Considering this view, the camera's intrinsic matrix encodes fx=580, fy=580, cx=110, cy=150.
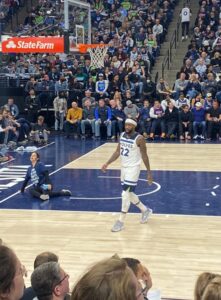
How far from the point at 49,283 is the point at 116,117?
648 inches

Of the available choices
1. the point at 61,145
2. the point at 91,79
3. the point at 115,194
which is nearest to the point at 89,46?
the point at 91,79

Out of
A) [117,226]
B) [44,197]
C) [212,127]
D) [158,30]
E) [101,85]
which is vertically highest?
[158,30]

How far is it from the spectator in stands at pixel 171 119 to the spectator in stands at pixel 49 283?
16.1m

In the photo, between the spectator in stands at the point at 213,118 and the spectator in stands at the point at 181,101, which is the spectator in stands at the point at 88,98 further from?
the spectator in stands at the point at 213,118

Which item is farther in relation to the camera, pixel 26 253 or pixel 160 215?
pixel 160 215

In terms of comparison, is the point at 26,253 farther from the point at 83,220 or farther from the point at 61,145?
the point at 61,145

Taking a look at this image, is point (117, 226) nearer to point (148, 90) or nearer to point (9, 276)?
point (9, 276)

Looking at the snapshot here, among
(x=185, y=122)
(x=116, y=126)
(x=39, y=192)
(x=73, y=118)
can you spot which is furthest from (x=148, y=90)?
(x=39, y=192)

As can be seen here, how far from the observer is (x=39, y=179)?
11.2 meters

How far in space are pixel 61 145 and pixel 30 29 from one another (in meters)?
8.89

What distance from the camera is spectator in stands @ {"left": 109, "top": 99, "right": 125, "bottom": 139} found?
19.1 m

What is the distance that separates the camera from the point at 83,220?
9531 millimetres

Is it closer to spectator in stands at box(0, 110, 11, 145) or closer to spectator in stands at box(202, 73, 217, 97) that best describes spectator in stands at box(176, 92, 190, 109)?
spectator in stands at box(202, 73, 217, 97)

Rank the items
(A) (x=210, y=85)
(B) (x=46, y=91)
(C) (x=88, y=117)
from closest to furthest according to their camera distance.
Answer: (C) (x=88, y=117) < (A) (x=210, y=85) < (B) (x=46, y=91)
